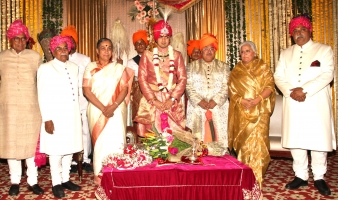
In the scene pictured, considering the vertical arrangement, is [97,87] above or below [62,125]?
above

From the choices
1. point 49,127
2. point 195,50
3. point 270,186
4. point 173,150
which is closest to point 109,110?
point 49,127

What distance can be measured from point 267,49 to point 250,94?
13.2ft

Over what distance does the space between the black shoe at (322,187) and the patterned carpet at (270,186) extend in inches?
2.2

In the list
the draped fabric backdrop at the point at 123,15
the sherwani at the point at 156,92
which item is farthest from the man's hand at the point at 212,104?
the draped fabric backdrop at the point at 123,15

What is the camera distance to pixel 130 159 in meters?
3.34

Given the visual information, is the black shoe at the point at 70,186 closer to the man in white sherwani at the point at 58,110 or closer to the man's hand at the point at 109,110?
the man in white sherwani at the point at 58,110

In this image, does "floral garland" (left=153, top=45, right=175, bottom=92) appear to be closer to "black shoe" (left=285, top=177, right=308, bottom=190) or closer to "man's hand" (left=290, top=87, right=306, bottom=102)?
"man's hand" (left=290, top=87, right=306, bottom=102)

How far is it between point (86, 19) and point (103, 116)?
15.6 ft

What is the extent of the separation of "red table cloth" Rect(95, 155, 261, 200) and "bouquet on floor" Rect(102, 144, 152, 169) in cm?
8

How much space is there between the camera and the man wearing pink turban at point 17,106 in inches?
171

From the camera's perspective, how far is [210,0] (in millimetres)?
8570

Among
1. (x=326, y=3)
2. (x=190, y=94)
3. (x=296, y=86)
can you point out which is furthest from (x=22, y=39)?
(x=326, y=3)

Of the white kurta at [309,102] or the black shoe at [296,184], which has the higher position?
the white kurta at [309,102]

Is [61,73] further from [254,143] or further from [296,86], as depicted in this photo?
[296,86]
